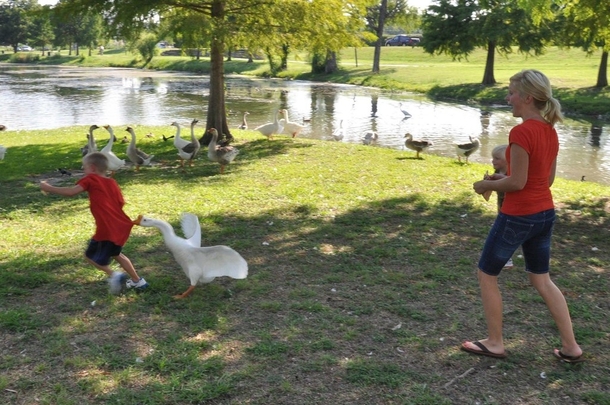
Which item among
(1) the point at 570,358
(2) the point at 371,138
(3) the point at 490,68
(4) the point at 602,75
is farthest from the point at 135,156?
(3) the point at 490,68

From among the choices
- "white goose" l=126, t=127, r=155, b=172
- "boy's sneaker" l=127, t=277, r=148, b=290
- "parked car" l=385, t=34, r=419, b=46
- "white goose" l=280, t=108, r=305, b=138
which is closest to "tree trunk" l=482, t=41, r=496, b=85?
"white goose" l=280, t=108, r=305, b=138

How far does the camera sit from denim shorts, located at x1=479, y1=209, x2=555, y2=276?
4.23 meters

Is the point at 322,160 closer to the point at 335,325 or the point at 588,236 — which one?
the point at 588,236

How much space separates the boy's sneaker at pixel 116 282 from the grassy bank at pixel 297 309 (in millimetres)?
89

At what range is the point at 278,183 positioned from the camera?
36.4ft

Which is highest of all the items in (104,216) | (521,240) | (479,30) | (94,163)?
(479,30)

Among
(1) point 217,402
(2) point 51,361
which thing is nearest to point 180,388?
(1) point 217,402

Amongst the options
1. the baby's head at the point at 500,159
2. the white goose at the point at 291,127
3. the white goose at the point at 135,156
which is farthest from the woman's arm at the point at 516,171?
the white goose at the point at 291,127

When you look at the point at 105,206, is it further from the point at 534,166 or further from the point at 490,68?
the point at 490,68

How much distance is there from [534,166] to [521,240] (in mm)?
543

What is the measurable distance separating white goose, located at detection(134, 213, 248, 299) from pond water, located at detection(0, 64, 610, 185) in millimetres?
11299

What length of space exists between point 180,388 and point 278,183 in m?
7.18

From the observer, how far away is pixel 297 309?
5551 millimetres

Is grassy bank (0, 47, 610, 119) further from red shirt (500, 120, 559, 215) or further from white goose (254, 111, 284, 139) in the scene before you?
red shirt (500, 120, 559, 215)
